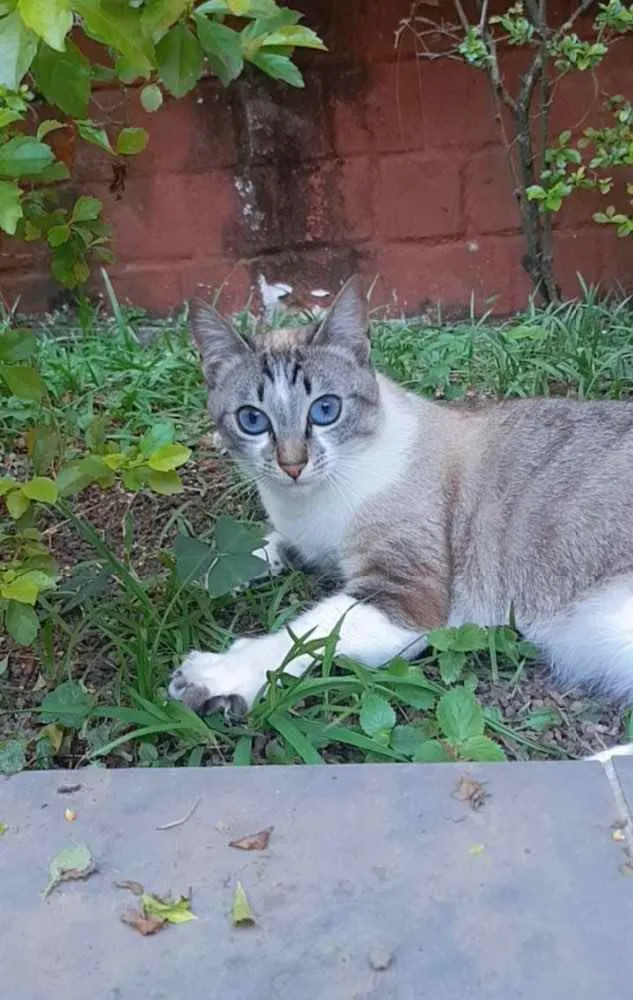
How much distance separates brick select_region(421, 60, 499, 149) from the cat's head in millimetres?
1742

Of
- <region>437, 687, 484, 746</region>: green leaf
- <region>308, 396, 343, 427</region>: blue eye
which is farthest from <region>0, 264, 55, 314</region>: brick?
<region>437, 687, 484, 746</region>: green leaf

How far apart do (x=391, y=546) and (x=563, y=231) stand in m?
2.13

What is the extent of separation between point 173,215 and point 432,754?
111 inches

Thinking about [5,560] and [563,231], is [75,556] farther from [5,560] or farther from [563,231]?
Result: [563,231]

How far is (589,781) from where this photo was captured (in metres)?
1.50

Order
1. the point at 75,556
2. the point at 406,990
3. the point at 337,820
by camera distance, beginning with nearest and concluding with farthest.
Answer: the point at 406,990
the point at 337,820
the point at 75,556

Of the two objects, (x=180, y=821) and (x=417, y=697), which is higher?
(x=180, y=821)

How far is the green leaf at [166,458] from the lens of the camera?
5.65 ft

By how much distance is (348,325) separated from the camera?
8.09 feet

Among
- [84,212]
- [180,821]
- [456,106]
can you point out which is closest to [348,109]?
[456,106]

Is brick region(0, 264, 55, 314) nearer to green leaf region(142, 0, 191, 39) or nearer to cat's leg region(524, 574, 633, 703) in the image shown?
cat's leg region(524, 574, 633, 703)

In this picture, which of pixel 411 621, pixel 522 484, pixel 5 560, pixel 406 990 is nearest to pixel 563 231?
pixel 522 484

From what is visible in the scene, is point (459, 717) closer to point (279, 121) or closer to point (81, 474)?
point (81, 474)

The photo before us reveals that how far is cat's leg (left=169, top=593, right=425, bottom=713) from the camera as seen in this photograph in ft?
6.62
